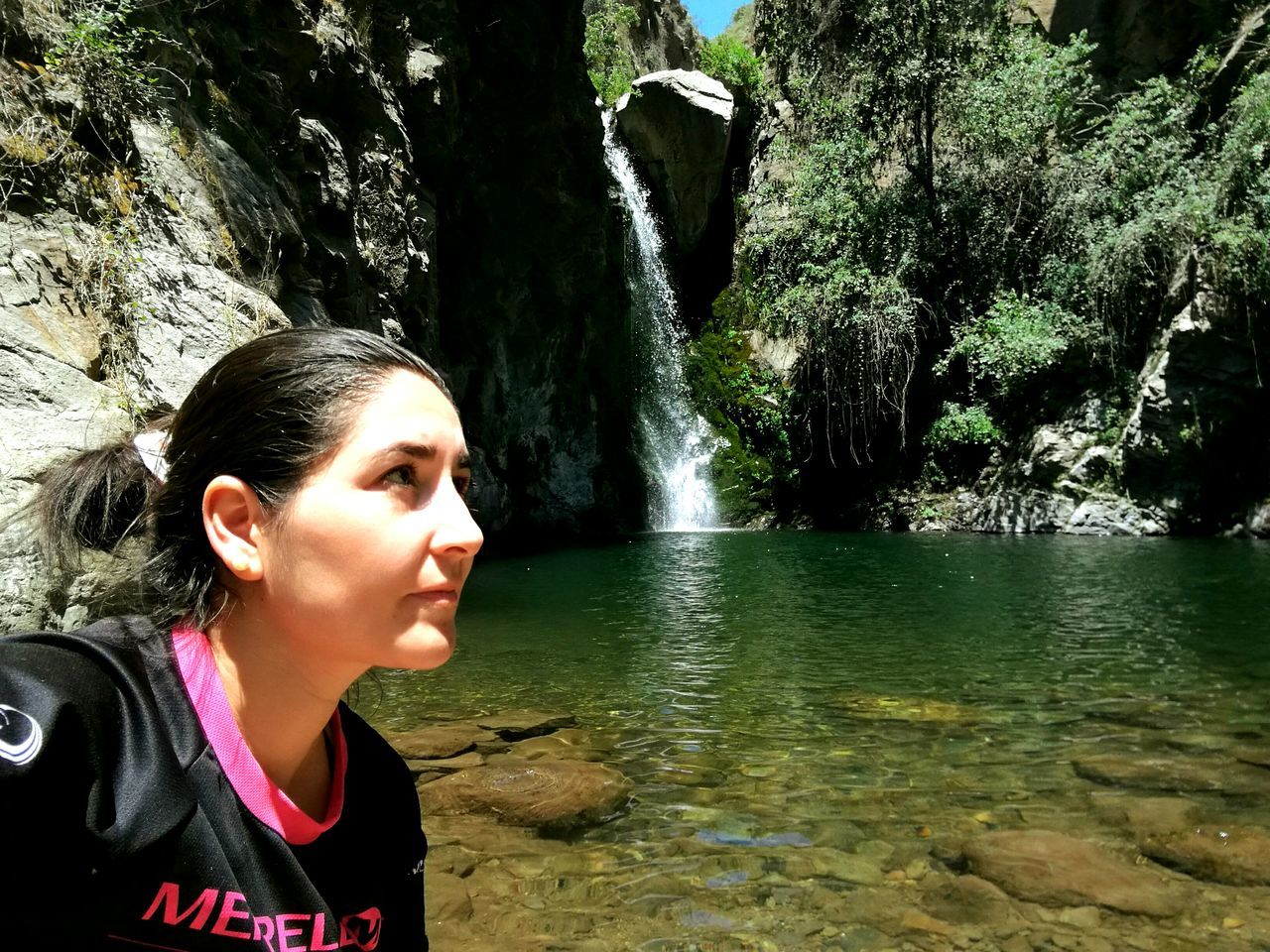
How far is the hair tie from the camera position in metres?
1.16

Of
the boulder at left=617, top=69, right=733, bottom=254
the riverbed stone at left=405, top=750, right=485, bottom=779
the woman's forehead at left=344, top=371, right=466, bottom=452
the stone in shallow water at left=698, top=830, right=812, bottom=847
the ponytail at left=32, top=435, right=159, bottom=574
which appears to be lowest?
the riverbed stone at left=405, top=750, right=485, bottom=779

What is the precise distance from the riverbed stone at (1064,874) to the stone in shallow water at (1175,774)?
75 cm

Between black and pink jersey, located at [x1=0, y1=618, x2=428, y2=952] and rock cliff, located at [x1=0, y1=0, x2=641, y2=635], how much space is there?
90 centimetres

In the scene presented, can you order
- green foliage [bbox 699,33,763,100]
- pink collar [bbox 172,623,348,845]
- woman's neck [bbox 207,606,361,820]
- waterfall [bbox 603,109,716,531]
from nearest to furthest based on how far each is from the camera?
pink collar [bbox 172,623,348,845] → woman's neck [bbox 207,606,361,820] → waterfall [bbox 603,109,716,531] → green foliage [bbox 699,33,763,100]

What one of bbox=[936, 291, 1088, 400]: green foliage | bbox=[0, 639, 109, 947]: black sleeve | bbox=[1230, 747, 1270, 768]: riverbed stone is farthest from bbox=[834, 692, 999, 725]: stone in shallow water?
bbox=[936, 291, 1088, 400]: green foliage

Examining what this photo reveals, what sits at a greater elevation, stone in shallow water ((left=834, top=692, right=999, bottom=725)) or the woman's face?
the woman's face

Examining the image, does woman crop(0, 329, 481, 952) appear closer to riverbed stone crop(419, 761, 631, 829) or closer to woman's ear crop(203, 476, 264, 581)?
woman's ear crop(203, 476, 264, 581)

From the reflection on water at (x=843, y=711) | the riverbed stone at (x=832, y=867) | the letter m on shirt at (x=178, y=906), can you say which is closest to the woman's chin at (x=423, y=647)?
the letter m on shirt at (x=178, y=906)

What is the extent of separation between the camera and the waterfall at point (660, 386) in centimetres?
2091

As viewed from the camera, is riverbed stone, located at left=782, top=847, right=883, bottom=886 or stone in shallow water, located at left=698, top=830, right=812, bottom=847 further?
stone in shallow water, located at left=698, top=830, right=812, bottom=847

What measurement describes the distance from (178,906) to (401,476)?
0.50 meters

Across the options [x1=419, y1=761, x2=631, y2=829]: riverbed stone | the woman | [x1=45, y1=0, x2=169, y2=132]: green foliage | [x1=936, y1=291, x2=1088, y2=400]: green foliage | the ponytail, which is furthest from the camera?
[x1=936, y1=291, x2=1088, y2=400]: green foliage

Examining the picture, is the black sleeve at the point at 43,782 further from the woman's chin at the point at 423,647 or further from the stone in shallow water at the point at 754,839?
the stone in shallow water at the point at 754,839

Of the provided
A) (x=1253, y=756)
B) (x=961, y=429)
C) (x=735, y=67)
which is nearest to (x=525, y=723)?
(x=1253, y=756)
